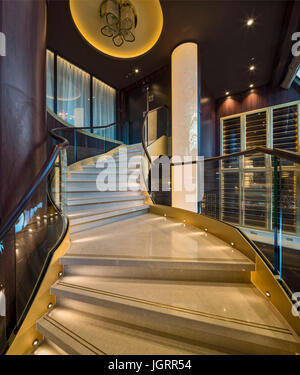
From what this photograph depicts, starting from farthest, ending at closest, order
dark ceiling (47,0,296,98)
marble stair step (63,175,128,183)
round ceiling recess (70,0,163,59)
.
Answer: round ceiling recess (70,0,163,59)
dark ceiling (47,0,296,98)
marble stair step (63,175,128,183)

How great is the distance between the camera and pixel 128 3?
13.5 ft

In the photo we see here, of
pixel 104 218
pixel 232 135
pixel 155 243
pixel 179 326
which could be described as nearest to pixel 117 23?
pixel 104 218

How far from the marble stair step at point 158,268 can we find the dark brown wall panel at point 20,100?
94cm

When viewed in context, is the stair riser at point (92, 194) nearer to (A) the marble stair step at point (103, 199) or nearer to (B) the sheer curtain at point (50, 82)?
(A) the marble stair step at point (103, 199)

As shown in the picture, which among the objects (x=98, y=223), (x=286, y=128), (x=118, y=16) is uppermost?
(x=118, y=16)

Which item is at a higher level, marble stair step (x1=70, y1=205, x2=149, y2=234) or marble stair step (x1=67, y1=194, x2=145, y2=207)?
marble stair step (x1=67, y1=194, x2=145, y2=207)

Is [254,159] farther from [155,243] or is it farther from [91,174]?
[91,174]

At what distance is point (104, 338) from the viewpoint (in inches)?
42.1

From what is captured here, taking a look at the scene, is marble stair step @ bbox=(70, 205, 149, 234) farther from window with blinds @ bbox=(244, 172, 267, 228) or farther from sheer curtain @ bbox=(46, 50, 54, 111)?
sheer curtain @ bbox=(46, 50, 54, 111)

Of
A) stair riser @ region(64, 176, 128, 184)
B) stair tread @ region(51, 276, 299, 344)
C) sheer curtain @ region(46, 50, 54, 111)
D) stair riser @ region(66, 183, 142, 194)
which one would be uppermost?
sheer curtain @ region(46, 50, 54, 111)

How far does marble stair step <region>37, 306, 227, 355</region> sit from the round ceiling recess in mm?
5773

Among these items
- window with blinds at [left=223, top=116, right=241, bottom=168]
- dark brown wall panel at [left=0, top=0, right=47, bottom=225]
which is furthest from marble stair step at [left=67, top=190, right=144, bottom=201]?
window with blinds at [left=223, top=116, right=241, bottom=168]

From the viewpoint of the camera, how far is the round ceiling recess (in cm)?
Answer: 415

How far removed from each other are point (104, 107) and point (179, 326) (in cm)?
797
